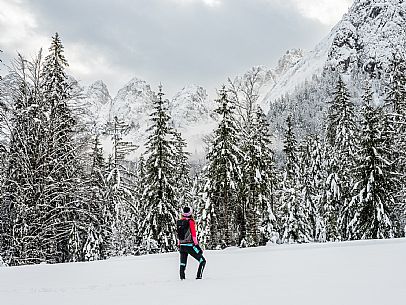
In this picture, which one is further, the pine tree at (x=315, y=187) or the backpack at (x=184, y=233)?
the pine tree at (x=315, y=187)

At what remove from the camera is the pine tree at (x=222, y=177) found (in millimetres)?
26828

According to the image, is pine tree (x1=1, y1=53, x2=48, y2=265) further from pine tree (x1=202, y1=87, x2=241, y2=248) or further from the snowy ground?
pine tree (x1=202, y1=87, x2=241, y2=248)

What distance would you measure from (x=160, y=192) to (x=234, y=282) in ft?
60.2

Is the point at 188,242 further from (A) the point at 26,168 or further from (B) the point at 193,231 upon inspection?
(A) the point at 26,168

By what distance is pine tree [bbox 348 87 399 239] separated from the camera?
84.8ft

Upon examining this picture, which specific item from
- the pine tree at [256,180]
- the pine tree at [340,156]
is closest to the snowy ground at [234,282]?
the pine tree at [256,180]

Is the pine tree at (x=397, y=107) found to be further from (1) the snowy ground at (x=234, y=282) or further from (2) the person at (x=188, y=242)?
(2) the person at (x=188, y=242)

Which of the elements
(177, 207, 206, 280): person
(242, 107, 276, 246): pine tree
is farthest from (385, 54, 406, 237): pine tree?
(177, 207, 206, 280): person

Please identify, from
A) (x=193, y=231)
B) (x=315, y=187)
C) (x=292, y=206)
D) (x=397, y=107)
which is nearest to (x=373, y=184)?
(x=397, y=107)

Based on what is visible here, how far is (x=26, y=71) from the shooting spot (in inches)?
653

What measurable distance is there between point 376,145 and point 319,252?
1329 cm

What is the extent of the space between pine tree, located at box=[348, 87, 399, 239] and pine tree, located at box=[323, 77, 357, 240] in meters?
1.88

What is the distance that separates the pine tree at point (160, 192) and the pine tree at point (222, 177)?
7.83 ft

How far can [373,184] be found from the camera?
26078 mm
